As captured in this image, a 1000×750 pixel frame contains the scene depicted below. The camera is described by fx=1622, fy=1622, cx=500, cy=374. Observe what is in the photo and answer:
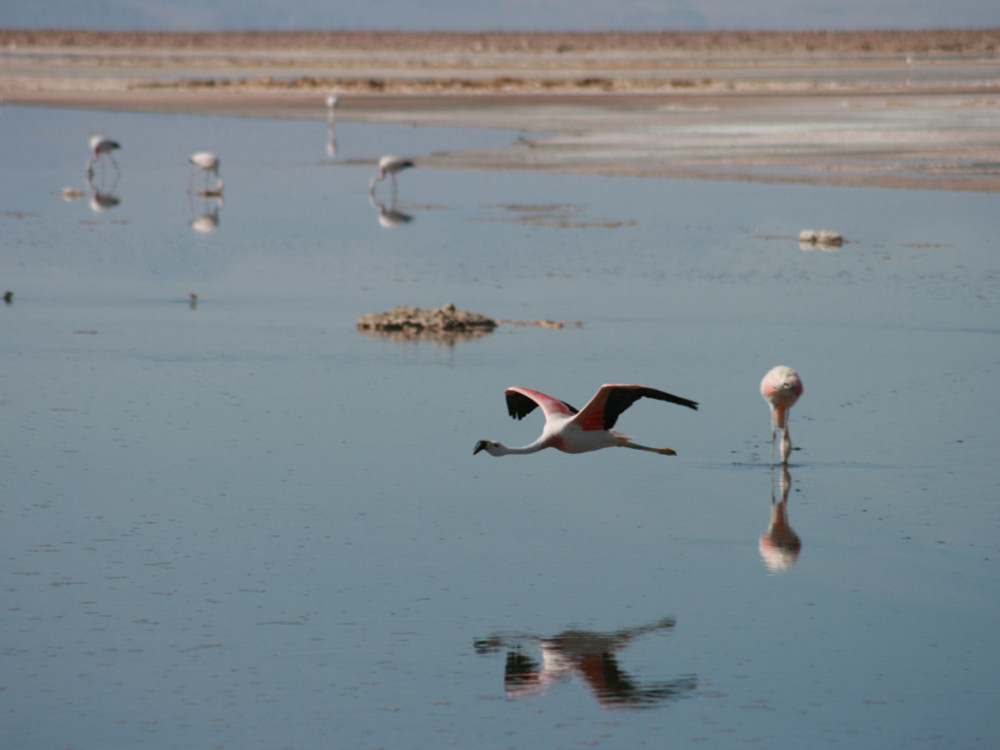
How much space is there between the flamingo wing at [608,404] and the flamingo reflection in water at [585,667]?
1.95 meters

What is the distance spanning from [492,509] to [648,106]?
46834 mm

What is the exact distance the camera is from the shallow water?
275 inches

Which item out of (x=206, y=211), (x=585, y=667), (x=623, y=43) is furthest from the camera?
(x=623, y=43)

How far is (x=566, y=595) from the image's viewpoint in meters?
8.30

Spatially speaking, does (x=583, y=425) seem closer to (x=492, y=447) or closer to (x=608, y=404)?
(x=608, y=404)

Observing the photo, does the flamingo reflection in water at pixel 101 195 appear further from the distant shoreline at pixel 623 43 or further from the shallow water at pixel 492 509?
the distant shoreline at pixel 623 43

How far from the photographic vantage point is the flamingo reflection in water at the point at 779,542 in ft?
29.1

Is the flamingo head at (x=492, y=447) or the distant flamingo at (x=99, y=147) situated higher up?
the distant flamingo at (x=99, y=147)

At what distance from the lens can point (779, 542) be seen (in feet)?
30.2

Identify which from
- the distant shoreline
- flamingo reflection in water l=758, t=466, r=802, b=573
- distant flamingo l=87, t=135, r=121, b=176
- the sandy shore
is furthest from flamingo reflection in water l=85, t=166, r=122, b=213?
the distant shoreline

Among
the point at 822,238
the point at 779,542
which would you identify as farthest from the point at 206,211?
the point at 779,542

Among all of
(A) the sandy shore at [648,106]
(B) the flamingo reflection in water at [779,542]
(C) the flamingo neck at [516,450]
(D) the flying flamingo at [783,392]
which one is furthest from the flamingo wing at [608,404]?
(A) the sandy shore at [648,106]

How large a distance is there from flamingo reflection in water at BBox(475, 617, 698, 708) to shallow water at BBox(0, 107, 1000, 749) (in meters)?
0.02

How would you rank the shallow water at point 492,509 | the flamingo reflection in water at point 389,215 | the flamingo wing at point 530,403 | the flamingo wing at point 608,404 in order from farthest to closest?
the flamingo reflection in water at point 389,215 → the flamingo wing at point 530,403 → the flamingo wing at point 608,404 → the shallow water at point 492,509
